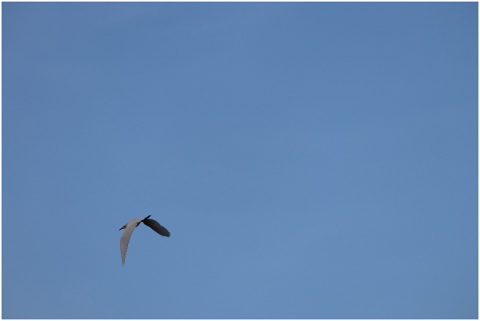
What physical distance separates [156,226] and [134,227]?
415cm

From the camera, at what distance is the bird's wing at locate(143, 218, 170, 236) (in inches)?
2517

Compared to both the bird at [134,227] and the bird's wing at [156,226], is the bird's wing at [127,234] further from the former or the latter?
the bird's wing at [156,226]

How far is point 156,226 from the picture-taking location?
64438 mm

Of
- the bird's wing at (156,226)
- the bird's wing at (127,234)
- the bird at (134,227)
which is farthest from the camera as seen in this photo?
the bird's wing at (156,226)

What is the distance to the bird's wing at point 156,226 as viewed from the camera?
63.9 meters

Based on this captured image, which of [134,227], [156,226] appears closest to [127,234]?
[134,227]

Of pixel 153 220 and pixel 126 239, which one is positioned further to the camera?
pixel 153 220

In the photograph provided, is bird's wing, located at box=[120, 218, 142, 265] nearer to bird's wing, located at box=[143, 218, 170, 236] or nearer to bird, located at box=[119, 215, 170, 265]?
bird, located at box=[119, 215, 170, 265]

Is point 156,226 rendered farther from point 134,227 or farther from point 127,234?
point 127,234

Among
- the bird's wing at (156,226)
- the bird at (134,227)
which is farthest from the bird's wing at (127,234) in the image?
the bird's wing at (156,226)

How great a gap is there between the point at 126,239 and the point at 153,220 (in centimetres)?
673

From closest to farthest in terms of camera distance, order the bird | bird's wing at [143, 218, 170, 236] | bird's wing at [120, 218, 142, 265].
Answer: bird's wing at [120, 218, 142, 265]
the bird
bird's wing at [143, 218, 170, 236]

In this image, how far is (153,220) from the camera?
210ft

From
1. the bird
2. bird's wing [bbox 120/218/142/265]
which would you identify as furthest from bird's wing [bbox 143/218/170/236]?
bird's wing [bbox 120/218/142/265]
